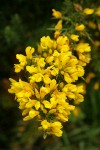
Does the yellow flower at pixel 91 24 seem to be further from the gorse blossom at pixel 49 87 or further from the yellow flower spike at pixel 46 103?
the yellow flower spike at pixel 46 103

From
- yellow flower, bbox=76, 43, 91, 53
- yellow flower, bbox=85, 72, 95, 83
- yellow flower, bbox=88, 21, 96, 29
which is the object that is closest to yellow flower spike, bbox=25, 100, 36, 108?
yellow flower, bbox=76, 43, 91, 53

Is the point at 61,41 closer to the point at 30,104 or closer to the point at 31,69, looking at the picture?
the point at 31,69

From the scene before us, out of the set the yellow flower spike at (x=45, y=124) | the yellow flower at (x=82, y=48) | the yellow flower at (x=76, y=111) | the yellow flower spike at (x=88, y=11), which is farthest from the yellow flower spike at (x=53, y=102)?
the yellow flower at (x=76, y=111)

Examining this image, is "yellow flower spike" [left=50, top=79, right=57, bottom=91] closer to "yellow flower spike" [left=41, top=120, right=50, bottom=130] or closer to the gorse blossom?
the gorse blossom

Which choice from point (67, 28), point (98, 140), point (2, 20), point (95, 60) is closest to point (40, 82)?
point (67, 28)

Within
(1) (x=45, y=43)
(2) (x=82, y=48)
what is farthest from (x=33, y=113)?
(2) (x=82, y=48)
